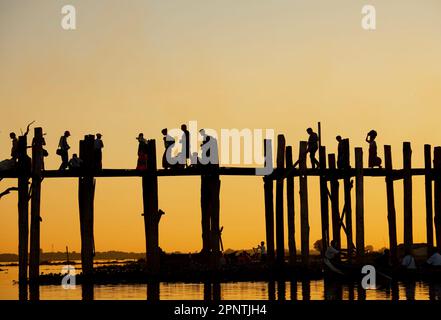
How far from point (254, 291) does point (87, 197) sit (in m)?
5.48

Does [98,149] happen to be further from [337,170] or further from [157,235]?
[337,170]

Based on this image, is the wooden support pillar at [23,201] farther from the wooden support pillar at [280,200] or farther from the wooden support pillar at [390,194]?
the wooden support pillar at [390,194]

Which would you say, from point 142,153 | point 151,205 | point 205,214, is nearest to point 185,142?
point 142,153

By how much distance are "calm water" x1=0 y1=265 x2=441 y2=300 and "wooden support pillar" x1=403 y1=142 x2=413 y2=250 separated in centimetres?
163

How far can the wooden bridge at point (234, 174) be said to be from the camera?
29594mm

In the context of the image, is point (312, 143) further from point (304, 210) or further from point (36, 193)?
point (36, 193)

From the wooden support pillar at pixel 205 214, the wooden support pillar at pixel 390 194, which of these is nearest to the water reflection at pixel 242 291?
the wooden support pillar at pixel 390 194

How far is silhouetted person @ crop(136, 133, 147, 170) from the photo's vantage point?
30.5 meters

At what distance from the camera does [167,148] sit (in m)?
30.4

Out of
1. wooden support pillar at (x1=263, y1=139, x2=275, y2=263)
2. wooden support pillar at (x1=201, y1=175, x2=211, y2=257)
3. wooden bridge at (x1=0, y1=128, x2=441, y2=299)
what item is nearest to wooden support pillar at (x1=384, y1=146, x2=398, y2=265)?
wooden bridge at (x1=0, y1=128, x2=441, y2=299)

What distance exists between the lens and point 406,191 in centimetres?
3122

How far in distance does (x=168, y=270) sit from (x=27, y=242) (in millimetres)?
4330

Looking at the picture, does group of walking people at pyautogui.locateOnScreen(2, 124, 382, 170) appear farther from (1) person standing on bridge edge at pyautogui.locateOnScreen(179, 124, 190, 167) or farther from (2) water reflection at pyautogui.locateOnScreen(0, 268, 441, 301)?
(2) water reflection at pyautogui.locateOnScreen(0, 268, 441, 301)
